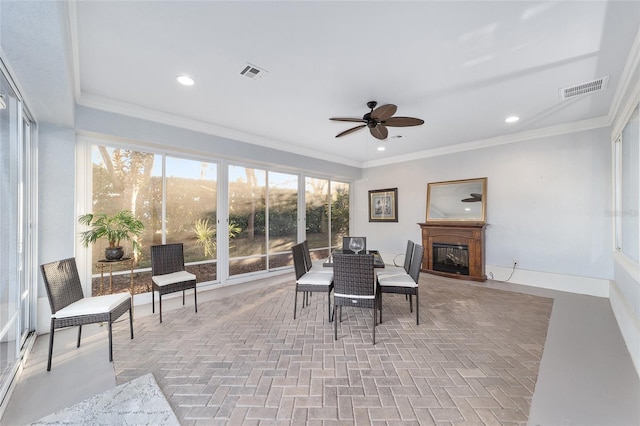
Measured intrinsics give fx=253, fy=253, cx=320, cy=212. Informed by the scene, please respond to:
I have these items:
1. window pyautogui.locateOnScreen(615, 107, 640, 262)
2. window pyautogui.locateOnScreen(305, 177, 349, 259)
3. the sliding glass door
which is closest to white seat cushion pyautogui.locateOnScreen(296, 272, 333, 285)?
the sliding glass door

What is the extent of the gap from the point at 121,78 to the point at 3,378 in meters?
2.89

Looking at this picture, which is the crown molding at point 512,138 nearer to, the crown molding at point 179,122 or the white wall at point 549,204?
the white wall at point 549,204

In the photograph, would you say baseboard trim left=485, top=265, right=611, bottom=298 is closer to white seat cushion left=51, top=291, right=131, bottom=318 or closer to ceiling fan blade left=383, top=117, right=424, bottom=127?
ceiling fan blade left=383, top=117, right=424, bottom=127

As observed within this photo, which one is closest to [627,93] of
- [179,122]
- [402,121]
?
[402,121]

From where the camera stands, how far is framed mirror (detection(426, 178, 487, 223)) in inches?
207

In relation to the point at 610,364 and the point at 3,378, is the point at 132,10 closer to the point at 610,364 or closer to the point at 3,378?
the point at 3,378

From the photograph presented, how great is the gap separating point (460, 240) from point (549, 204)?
5.19 feet

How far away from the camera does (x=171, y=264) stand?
358 centimetres

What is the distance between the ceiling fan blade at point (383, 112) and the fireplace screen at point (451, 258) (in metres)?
3.65

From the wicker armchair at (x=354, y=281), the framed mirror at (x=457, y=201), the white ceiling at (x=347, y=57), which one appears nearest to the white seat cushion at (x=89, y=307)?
the wicker armchair at (x=354, y=281)

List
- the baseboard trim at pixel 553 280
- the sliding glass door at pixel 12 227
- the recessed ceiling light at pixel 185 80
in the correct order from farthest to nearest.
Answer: the baseboard trim at pixel 553 280 < the recessed ceiling light at pixel 185 80 < the sliding glass door at pixel 12 227

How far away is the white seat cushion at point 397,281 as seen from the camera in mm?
3129

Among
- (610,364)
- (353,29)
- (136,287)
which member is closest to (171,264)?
(136,287)

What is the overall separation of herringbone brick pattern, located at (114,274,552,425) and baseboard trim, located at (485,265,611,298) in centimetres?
118
